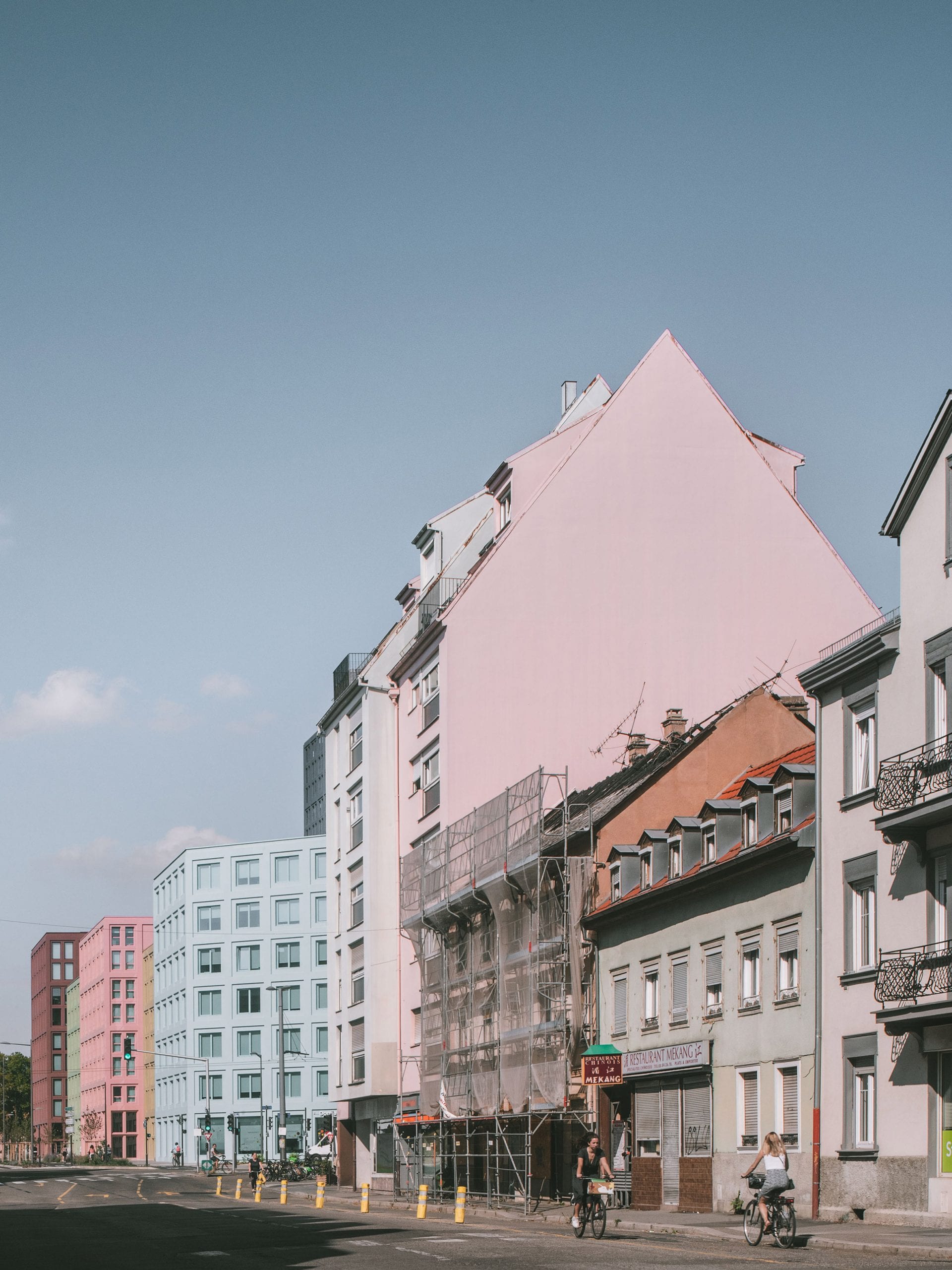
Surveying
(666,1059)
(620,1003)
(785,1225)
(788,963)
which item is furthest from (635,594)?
(785,1225)

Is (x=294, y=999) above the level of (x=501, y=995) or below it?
below

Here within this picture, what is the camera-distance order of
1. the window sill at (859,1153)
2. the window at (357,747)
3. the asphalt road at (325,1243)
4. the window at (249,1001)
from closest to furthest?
the asphalt road at (325,1243) < the window sill at (859,1153) < the window at (357,747) < the window at (249,1001)

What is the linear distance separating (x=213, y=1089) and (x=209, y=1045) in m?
3.34

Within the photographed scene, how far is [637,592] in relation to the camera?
59250 millimetres

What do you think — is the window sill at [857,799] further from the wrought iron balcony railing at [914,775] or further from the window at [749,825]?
the window at [749,825]

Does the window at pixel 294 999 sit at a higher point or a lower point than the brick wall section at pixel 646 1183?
lower

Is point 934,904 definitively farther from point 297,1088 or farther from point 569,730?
point 297,1088

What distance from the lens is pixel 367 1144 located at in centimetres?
7588

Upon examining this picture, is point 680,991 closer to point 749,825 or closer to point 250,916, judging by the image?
point 749,825

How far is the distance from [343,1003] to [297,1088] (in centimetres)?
5891

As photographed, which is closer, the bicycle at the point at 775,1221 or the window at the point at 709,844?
the bicycle at the point at 775,1221

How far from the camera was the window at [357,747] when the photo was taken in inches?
2886

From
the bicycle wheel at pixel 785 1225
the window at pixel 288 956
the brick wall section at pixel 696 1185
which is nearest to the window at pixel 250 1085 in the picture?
the window at pixel 288 956

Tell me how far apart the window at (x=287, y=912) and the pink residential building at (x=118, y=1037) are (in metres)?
42.9
